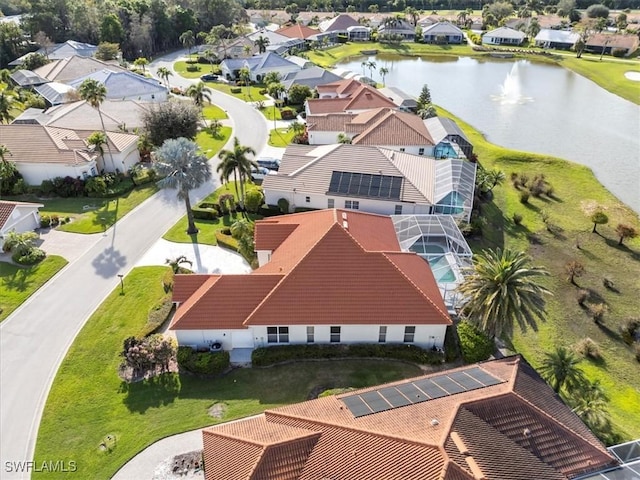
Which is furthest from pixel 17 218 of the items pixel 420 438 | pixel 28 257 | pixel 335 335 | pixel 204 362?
pixel 420 438

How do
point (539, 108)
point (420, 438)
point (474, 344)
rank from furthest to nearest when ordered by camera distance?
point (539, 108)
point (474, 344)
point (420, 438)

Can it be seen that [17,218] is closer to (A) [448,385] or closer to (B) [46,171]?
(B) [46,171]

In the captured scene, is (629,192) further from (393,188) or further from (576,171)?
(393,188)

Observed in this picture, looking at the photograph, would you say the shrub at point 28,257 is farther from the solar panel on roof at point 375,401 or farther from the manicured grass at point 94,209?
the solar panel on roof at point 375,401

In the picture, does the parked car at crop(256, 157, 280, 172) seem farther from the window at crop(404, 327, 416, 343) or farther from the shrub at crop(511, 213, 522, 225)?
the window at crop(404, 327, 416, 343)

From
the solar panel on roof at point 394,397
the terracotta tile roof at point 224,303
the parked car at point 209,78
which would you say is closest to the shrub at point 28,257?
the terracotta tile roof at point 224,303

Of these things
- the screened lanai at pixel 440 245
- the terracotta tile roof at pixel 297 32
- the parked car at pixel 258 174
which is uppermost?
the terracotta tile roof at pixel 297 32
